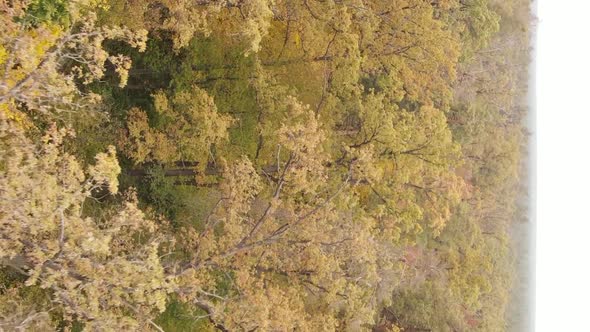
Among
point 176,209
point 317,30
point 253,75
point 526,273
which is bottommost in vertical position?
point 526,273

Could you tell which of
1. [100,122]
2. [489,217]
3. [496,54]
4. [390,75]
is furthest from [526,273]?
[100,122]

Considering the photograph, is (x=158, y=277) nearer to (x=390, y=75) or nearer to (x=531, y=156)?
(x=390, y=75)

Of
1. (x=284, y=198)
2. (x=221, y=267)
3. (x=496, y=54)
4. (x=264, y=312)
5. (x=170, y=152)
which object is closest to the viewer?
(x=264, y=312)

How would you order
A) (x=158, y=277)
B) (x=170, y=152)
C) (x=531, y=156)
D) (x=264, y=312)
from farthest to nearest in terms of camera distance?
(x=531, y=156) < (x=170, y=152) < (x=264, y=312) < (x=158, y=277)

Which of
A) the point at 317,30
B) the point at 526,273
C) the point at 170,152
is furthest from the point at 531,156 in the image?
the point at 170,152

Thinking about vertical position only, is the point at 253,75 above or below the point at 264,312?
above

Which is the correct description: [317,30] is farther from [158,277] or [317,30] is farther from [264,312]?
[158,277]

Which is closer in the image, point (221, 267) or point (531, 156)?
point (221, 267)
